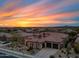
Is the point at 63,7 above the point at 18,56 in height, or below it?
above

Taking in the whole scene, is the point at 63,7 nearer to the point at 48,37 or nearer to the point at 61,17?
the point at 61,17

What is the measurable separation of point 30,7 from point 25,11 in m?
0.08

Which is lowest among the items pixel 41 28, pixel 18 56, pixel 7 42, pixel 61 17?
pixel 18 56

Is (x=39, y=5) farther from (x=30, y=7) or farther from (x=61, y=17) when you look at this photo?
(x=61, y=17)

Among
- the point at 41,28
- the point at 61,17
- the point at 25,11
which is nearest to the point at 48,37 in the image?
the point at 41,28

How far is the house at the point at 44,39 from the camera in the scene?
1982 millimetres

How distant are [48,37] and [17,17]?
45 cm

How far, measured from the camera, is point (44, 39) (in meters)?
2.01

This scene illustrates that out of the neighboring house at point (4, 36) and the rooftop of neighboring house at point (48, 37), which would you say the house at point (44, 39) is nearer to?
the rooftop of neighboring house at point (48, 37)

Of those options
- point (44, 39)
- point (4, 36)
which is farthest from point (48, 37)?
point (4, 36)

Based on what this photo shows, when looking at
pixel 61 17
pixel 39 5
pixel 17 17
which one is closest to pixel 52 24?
pixel 61 17

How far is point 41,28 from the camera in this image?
2.00 meters

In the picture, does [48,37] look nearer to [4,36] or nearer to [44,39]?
[44,39]

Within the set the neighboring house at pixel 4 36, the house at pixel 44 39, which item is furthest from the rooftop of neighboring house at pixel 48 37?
the neighboring house at pixel 4 36
